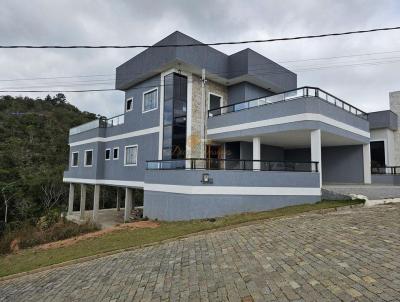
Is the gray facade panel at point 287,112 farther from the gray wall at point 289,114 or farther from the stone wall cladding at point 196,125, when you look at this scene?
the stone wall cladding at point 196,125

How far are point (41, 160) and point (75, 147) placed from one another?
18731 millimetres

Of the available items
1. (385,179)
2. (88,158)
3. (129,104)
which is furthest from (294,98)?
(88,158)

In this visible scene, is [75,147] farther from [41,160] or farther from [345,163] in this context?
[345,163]

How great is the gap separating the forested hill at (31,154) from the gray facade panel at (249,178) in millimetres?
21528

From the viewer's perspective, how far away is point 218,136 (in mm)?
16938

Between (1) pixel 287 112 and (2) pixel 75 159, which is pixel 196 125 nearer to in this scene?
(1) pixel 287 112

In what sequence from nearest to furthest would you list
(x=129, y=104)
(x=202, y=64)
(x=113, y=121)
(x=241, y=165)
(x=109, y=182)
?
(x=241, y=165) → (x=202, y=64) → (x=129, y=104) → (x=109, y=182) → (x=113, y=121)

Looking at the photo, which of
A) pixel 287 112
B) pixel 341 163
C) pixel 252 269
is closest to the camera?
pixel 252 269

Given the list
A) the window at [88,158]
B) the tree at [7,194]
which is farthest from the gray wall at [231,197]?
the tree at [7,194]

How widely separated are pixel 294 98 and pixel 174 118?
268 inches

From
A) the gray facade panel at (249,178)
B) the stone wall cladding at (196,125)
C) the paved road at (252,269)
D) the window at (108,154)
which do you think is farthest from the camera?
the window at (108,154)

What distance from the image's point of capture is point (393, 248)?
5.64 metres

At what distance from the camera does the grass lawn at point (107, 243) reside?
8.80 m

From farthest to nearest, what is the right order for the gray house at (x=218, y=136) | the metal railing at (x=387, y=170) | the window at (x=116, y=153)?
1. the window at (x=116, y=153)
2. the metal railing at (x=387, y=170)
3. the gray house at (x=218, y=136)
